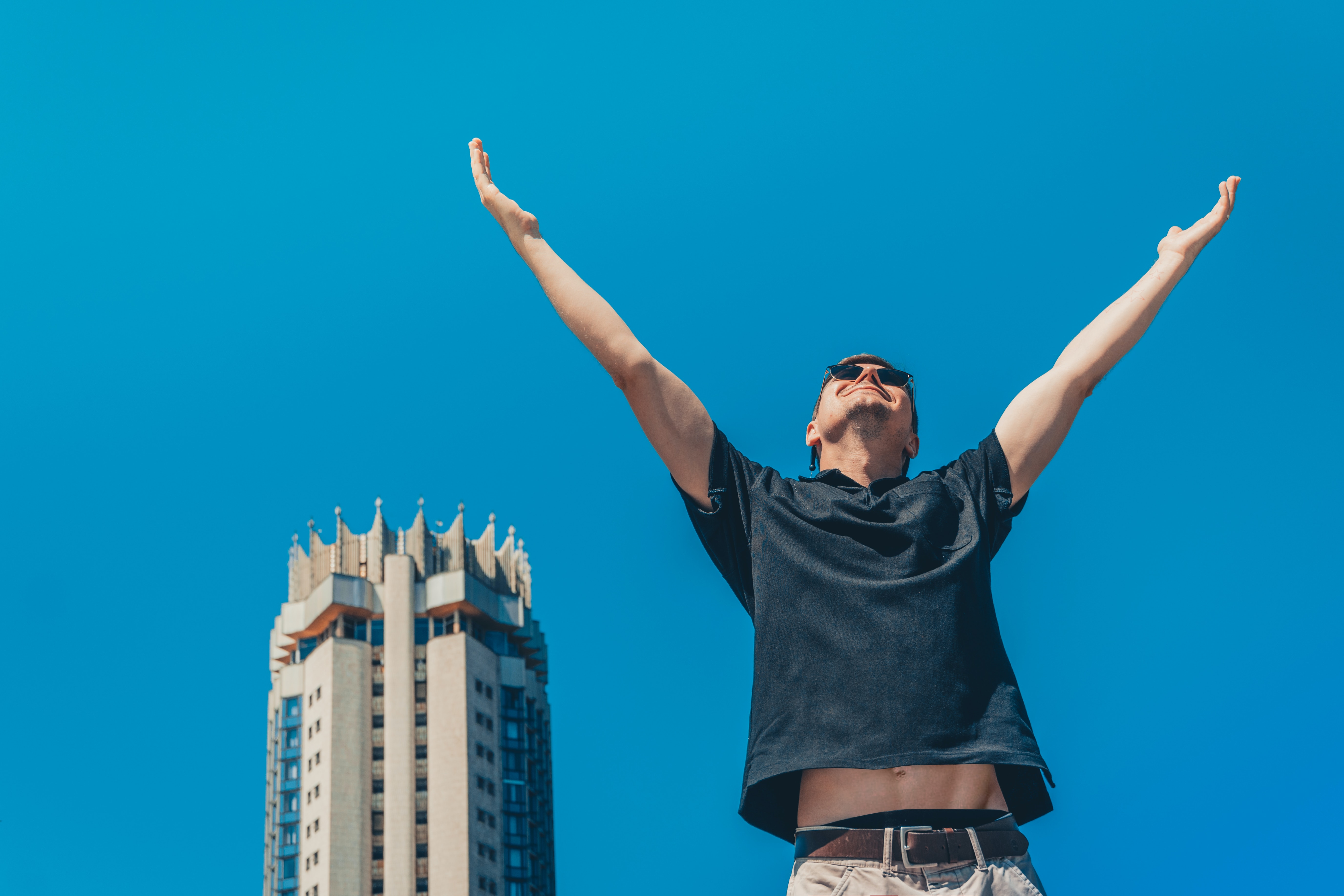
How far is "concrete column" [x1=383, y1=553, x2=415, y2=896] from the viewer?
373 ft

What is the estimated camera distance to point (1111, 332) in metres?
6.13

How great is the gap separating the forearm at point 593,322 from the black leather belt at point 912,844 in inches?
74.9

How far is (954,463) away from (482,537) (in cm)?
13135

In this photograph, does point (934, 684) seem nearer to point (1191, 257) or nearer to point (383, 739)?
point (1191, 257)

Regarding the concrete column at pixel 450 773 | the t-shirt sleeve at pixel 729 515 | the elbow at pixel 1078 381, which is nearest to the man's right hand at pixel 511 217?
the t-shirt sleeve at pixel 729 515

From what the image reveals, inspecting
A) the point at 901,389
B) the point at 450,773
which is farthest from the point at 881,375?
the point at 450,773

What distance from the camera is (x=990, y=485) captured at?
5.77m

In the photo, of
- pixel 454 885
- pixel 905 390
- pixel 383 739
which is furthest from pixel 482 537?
pixel 905 390

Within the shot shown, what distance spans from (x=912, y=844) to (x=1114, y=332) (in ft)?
8.20

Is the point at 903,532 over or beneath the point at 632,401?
beneath

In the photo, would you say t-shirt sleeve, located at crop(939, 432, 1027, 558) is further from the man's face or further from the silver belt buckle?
the silver belt buckle

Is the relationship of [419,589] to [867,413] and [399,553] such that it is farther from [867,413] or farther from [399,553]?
[867,413]

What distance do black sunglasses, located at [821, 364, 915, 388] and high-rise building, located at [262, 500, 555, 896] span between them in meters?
112

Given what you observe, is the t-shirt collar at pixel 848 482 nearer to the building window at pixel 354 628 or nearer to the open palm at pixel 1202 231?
the open palm at pixel 1202 231
